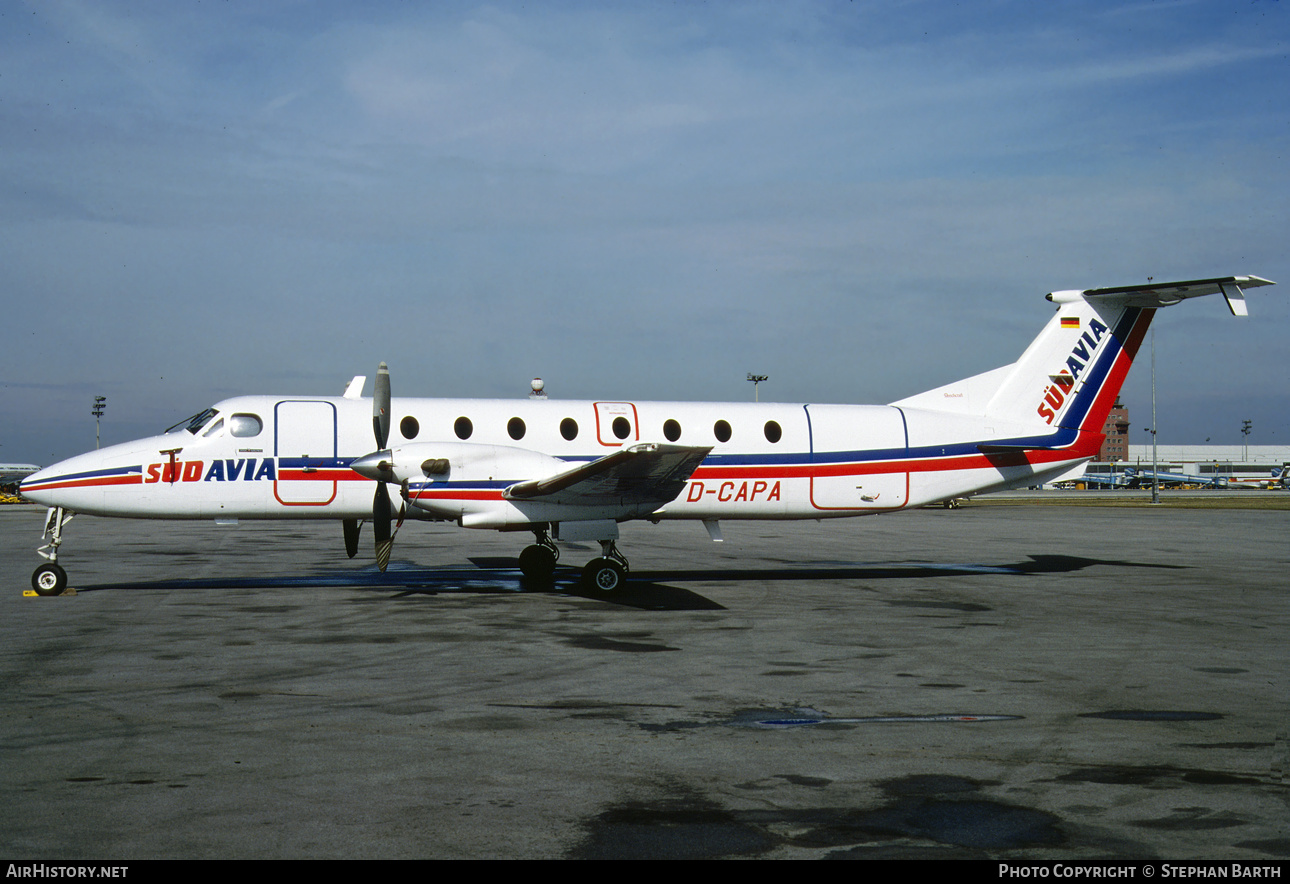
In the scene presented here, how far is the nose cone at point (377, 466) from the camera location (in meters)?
15.4

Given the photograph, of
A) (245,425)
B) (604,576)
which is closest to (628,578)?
(604,576)

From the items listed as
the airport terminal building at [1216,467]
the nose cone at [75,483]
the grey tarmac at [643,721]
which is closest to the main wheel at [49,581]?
the grey tarmac at [643,721]

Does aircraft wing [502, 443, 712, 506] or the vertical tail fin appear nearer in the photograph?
aircraft wing [502, 443, 712, 506]

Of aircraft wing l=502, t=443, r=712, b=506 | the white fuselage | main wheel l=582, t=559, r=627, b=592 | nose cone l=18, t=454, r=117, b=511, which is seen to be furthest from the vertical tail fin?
nose cone l=18, t=454, r=117, b=511

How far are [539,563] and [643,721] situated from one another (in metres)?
9.93

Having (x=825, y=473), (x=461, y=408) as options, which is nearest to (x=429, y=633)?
(x=461, y=408)

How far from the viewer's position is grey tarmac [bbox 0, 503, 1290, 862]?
5.41 meters

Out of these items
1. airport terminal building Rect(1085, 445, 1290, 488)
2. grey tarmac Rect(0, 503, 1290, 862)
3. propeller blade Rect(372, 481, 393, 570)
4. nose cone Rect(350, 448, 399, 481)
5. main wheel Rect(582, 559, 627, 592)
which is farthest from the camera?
airport terminal building Rect(1085, 445, 1290, 488)

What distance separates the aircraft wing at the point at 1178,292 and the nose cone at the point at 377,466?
14945 mm

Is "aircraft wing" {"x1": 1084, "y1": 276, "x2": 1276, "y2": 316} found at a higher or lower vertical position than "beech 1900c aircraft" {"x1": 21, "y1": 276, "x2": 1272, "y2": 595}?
higher

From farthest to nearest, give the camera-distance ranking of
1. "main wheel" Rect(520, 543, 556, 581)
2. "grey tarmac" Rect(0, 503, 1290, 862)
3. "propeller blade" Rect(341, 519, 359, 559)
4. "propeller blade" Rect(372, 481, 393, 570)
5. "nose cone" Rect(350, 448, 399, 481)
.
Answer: "propeller blade" Rect(341, 519, 359, 559) → "main wheel" Rect(520, 543, 556, 581) → "propeller blade" Rect(372, 481, 393, 570) → "nose cone" Rect(350, 448, 399, 481) → "grey tarmac" Rect(0, 503, 1290, 862)

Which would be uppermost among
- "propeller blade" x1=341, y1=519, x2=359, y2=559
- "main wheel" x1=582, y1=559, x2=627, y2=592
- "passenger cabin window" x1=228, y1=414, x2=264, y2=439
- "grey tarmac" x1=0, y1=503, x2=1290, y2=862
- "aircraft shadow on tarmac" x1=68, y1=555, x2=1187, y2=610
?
"passenger cabin window" x1=228, y1=414, x2=264, y2=439

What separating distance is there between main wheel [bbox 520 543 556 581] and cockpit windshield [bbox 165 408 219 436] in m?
6.04

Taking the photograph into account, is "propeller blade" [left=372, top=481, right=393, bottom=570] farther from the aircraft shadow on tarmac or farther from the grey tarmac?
the aircraft shadow on tarmac
